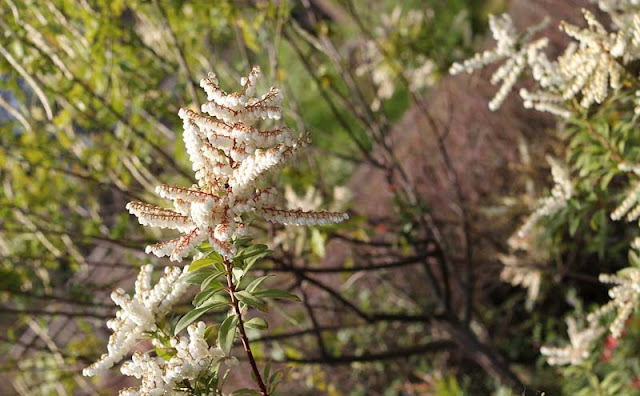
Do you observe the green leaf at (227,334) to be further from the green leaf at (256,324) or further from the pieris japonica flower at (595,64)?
the pieris japonica flower at (595,64)

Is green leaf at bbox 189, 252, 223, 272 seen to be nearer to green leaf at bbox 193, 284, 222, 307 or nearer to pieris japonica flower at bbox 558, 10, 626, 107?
green leaf at bbox 193, 284, 222, 307

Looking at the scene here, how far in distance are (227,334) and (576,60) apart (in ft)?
3.92

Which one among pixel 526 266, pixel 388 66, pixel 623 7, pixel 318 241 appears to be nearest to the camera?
pixel 623 7

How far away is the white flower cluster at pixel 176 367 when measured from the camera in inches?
51.8

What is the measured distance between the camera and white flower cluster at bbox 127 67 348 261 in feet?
3.89

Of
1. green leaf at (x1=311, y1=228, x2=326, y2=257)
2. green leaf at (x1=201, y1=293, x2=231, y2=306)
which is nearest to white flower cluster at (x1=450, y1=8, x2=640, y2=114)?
green leaf at (x1=311, y1=228, x2=326, y2=257)

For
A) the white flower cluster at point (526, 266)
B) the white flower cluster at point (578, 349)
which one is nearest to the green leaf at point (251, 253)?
the white flower cluster at point (578, 349)

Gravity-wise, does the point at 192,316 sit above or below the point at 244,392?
above

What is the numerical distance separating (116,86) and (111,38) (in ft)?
0.74

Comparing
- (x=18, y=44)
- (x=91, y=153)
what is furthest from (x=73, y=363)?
(x=18, y=44)

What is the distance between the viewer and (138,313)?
1.44 metres

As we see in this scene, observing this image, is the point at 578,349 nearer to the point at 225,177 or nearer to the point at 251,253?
the point at 251,253

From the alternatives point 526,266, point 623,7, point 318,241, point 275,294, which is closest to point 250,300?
point 275,294

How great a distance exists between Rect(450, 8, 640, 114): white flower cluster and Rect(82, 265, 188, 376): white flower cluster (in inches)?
45.0
